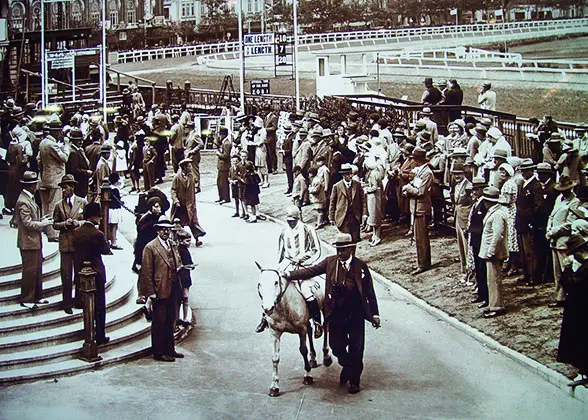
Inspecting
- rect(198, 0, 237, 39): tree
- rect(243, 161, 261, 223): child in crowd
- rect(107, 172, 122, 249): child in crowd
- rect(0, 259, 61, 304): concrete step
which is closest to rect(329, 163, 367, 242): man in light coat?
rect(243, 161, 261, 223): child in crowd

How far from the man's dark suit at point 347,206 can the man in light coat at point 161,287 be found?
3.46 metres

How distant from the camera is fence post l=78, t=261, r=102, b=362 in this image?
9.16m

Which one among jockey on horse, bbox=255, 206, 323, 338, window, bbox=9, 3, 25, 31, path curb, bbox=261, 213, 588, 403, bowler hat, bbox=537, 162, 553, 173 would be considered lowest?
path curb, bbox=261, 213, 588, 403

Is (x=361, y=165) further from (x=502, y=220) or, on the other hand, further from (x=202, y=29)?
(x=202, y=29)

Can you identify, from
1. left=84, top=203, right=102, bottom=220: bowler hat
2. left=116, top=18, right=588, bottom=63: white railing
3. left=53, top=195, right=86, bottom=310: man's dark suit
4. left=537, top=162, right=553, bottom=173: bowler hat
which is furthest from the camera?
left=116, top=18, right=588, bottom=63: white railing

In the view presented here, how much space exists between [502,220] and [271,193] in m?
6.57

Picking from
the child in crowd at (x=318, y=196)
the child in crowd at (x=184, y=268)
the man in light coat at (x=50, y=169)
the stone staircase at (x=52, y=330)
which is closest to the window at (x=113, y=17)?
the man in light coat at (x=50, y=169)

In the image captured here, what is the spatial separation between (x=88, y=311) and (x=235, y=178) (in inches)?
252

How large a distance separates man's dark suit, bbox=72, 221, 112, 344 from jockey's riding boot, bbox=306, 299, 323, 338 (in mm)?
2086

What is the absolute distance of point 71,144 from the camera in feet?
43.8

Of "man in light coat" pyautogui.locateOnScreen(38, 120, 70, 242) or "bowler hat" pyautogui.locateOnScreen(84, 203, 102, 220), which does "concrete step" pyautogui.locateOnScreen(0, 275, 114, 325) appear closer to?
"bowler hat" pyautogui.locateOnScreen(84, 203, 102, 220)

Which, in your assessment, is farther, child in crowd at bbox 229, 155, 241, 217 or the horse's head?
child in crowd at bbox 229, 155, 241, 217

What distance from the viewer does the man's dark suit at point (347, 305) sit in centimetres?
877

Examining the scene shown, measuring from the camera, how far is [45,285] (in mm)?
10148
